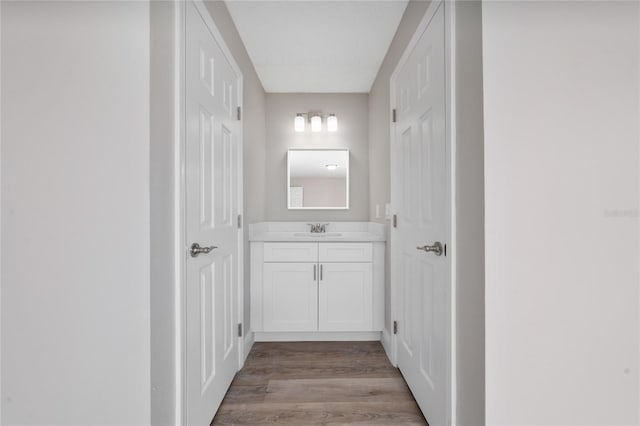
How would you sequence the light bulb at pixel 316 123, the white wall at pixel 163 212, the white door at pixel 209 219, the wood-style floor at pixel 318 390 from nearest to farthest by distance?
the white wall at pixel 163 212 → the white door at pixel 209 219 → the wood-style floor at pixel 318 390 → the light bulb at pixel 316 123

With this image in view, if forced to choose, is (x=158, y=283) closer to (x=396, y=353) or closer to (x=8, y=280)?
(x=8, y=280)

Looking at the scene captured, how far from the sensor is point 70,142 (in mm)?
772

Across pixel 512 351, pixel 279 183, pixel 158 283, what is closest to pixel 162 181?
pixel 158 283

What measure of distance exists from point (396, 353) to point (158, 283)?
1.58 metres

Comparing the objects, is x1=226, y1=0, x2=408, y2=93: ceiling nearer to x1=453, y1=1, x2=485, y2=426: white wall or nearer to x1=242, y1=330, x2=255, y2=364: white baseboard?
x1=453, y1=1, x2=485, y2=426: white wall

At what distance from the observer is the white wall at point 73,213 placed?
650 millimetres

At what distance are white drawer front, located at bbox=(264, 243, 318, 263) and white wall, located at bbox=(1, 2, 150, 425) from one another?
1.41 m

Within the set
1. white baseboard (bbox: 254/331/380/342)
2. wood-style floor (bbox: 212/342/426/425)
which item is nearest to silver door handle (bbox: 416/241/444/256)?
wood-style floor (bbox: 212/342/426/425)

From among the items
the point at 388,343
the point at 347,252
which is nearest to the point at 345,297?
the point at 347,252

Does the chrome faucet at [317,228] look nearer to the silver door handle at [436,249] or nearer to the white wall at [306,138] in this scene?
the white wall at [306,138]

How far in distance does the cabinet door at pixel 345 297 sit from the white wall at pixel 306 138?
0.84 meters

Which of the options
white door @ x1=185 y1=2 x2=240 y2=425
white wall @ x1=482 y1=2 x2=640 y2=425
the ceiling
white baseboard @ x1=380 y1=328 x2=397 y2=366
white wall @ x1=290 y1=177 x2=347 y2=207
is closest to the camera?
white wall @ x1=482 y1=2 x2=640 y2=425

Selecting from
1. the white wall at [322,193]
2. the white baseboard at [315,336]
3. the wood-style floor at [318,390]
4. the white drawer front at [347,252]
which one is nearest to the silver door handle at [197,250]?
the wood-style floor at [318,390]

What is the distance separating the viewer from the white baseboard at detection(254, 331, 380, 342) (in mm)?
2541
